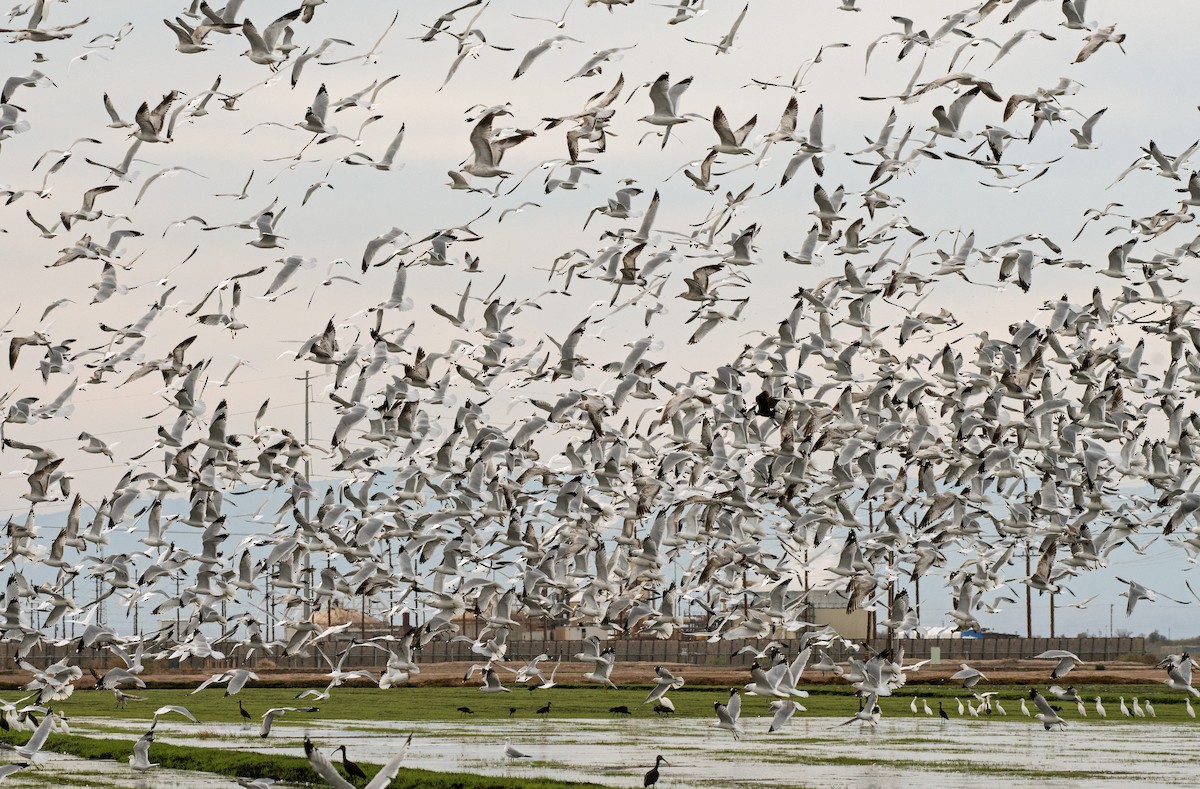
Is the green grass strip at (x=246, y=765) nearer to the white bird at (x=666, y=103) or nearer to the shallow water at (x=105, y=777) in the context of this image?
the shallow water at (x=105, y=777)

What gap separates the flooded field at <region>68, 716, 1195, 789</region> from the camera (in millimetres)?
35094

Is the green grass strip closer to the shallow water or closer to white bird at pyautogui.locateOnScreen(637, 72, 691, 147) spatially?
the shallow water

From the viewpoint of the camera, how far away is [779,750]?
42.9m

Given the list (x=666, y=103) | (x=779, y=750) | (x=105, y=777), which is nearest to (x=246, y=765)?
(x=105, y=777)

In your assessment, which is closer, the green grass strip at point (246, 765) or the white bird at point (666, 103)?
the white bird at point (666, 103)

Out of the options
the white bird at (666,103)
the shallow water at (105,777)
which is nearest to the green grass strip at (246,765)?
the shallow water at (105,777)

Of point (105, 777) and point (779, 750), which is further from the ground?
point (779, 750)

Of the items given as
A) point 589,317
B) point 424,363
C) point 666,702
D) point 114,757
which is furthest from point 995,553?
point 114,757

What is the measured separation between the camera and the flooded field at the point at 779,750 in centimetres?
3509

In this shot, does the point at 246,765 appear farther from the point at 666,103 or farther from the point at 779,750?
the point at 666,103

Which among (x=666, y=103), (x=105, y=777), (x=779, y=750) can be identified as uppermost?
(x=666, y=103)

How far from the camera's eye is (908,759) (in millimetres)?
39969

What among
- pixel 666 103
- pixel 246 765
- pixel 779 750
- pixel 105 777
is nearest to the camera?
pixel 666 103

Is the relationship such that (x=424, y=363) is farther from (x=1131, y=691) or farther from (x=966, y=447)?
(x=1131, y=691)
